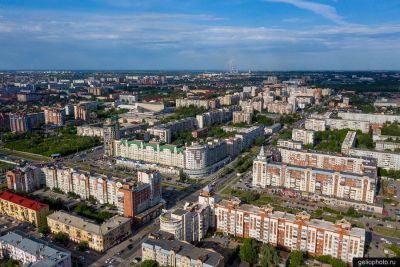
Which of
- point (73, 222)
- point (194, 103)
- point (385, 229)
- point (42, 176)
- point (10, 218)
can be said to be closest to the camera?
point (73, 222)

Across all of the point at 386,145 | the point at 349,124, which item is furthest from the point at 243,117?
the point at 386,145

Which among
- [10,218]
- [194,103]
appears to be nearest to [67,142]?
[10,218]

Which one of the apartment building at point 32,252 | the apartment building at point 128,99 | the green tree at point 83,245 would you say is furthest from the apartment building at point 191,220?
the apartment building at point 128,99

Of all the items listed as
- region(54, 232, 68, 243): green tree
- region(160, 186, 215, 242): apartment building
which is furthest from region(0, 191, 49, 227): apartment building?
region(160, 186, 215, 242): apartment building

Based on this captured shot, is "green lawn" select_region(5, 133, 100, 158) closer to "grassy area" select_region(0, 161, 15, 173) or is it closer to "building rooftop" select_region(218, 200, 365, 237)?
"grassy area" select_region(0, 161, 15, 173)

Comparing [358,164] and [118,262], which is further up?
[358,164]

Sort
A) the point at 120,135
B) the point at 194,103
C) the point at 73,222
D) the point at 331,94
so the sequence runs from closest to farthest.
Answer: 1. the point at 73,222
2. the point at 120,135
3. the point at 194,103
4. the point at 331,94

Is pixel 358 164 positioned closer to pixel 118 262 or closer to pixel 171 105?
pixel 118 262
